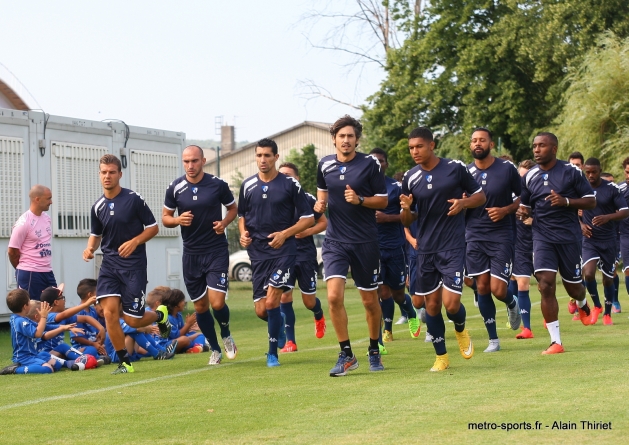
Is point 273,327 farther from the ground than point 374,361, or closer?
farther from the ground

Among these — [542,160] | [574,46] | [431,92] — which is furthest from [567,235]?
[431,92]

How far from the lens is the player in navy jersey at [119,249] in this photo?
11.1 metres

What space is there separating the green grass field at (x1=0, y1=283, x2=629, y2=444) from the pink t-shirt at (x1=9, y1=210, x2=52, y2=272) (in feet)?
8.95

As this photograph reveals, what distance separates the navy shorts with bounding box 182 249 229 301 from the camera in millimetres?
11406

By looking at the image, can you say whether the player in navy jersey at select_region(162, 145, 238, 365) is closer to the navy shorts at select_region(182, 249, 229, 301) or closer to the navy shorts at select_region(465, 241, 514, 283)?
the navy shorts at select_region(182, 249, 229, 301)

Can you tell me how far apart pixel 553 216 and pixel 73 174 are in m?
10.0

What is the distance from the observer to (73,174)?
18453 mm

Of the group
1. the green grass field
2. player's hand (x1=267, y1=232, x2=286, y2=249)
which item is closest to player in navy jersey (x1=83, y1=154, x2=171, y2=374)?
the green grass field

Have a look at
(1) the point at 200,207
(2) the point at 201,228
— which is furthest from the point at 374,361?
(1) the point at 200,207

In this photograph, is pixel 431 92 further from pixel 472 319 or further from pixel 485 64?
pixel 472 319

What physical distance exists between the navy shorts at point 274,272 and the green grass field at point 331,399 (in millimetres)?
908

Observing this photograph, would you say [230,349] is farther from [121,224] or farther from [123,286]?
[121,224]

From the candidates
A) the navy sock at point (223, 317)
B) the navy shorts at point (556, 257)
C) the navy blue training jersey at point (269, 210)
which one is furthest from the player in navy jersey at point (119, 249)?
the navy shorts at point (556, 257)

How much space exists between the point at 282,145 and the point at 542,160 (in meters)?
69.8
